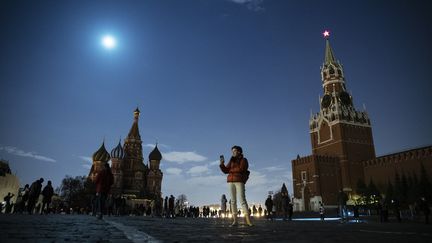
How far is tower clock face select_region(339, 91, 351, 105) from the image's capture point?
71.8m

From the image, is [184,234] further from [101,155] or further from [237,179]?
[101,155]

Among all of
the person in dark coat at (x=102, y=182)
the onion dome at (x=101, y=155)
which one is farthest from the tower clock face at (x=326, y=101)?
the person in dark coat at (x=102, y=182)

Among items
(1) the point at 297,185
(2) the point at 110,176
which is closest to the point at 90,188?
(1) the point at 297,185

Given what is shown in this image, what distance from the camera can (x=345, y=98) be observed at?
72.6 m

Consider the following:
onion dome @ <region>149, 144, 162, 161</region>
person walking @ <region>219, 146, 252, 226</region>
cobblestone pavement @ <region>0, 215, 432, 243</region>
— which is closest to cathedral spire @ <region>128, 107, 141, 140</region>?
onion dome @ <region>149, 144, 162, 161</region>

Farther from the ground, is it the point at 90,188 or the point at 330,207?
the point at 90,188

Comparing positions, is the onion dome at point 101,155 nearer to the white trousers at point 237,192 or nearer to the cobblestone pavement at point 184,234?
the white trousers at point 237,192

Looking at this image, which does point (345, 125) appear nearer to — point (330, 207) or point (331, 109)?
point (331, 109)

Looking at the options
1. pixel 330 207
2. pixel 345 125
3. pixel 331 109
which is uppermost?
pixel 331 109

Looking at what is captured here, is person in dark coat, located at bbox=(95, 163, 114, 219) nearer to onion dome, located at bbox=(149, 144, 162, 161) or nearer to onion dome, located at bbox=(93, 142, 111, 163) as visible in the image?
onion dome, located at bbox=(93, 142, 111, 163)

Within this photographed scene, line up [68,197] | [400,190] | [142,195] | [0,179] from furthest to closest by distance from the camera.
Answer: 1. [142,195]
2. [68,197]
3. [400,190]
4. [0,179]

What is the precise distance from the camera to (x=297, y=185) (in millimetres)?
63062

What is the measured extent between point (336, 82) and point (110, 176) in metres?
74.4

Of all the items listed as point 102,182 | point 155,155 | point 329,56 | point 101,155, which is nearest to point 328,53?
point 329,56
